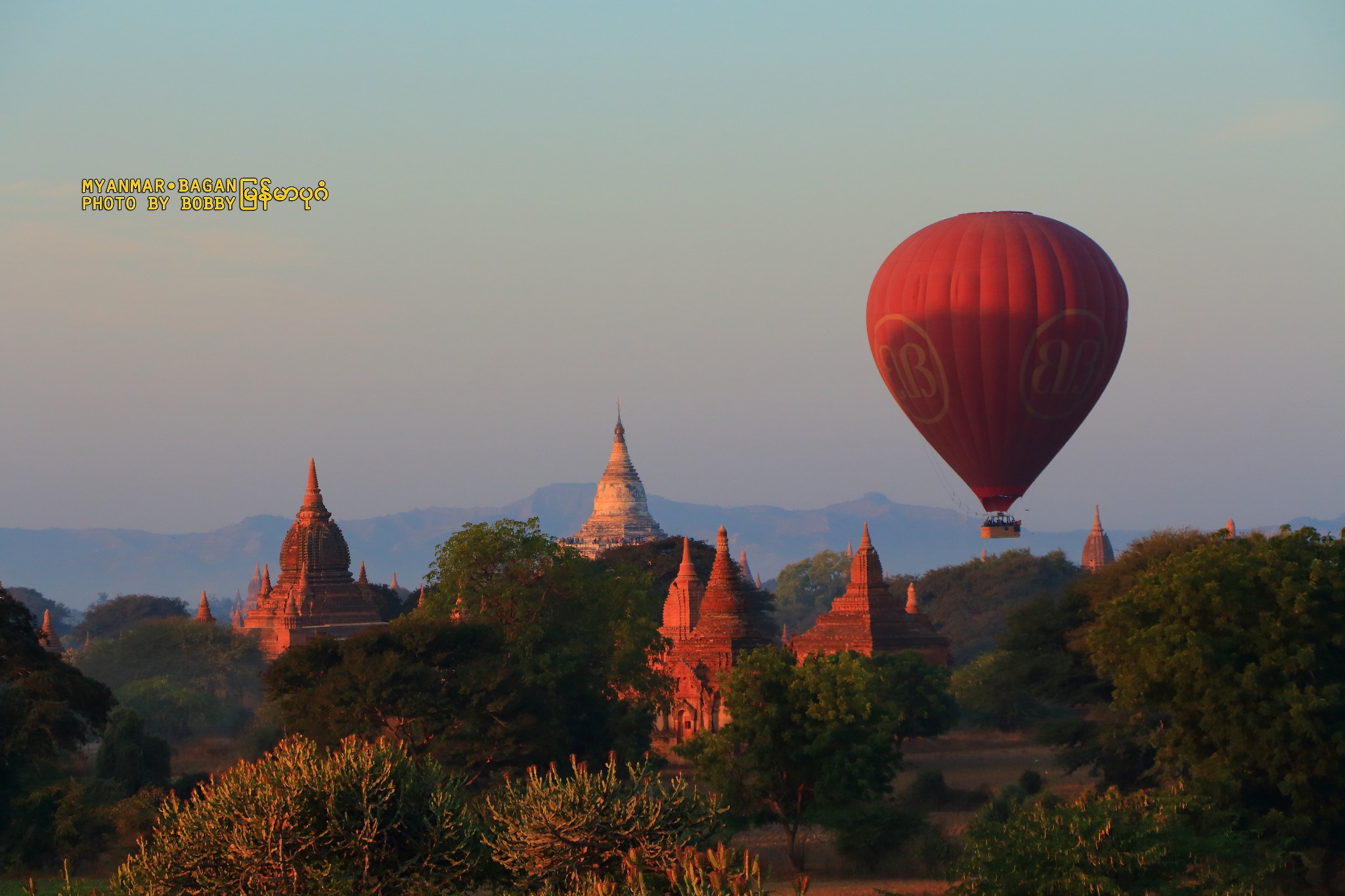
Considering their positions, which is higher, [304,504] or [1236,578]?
[304,504]

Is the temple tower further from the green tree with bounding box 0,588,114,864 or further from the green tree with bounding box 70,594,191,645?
the green tree with bounding box 70,594,191,645

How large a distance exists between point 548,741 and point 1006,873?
20179 millimetres

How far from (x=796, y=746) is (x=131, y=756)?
747 inches

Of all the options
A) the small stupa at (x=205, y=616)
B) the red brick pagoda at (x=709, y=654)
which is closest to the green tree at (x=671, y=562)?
the red brick pagoda at (x=709, y=654)

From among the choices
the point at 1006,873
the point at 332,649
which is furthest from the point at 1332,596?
the point at 332,649

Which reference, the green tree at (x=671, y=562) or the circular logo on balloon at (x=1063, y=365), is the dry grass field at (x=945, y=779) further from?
the green tree at (x=671, y=562)

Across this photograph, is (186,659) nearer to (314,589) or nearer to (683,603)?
(314,589)

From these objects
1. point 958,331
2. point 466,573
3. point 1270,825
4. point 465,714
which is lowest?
point 1270,825

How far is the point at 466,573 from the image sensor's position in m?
55.8

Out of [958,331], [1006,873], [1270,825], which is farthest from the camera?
[958,331]

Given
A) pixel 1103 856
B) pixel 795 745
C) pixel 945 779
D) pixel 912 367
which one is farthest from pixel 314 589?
pixel 1103 856

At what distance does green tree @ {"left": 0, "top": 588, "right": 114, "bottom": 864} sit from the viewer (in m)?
39.1

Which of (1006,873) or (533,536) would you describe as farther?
(533,536)

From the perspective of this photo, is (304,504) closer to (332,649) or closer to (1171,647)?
(332,649)
